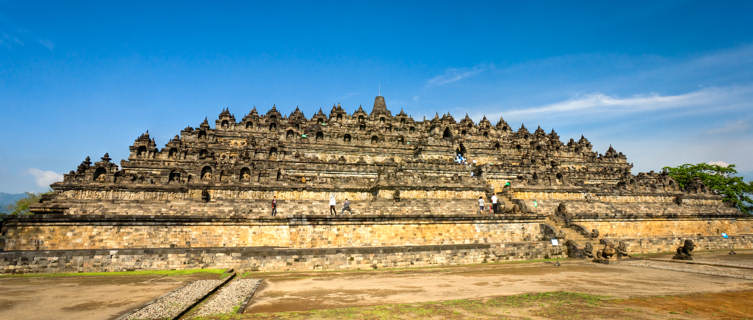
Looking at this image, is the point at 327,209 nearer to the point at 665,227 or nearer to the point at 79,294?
the point at 79,294

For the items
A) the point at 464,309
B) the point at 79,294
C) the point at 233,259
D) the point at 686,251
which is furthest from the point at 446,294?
the point at 686,251

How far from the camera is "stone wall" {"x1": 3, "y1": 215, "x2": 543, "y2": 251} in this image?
63.5ft

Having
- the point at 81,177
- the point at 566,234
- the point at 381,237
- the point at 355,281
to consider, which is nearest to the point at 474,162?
the point at 566,234

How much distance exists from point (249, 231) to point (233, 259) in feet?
12.0

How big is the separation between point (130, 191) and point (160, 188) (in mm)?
2225

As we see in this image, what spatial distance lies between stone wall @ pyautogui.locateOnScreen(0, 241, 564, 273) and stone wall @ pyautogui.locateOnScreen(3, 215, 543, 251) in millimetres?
2788

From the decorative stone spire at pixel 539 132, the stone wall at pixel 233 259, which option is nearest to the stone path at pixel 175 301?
the stone wall at pixel 233 259

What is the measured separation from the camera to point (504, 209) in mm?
27469

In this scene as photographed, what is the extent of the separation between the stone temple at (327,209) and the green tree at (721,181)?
13463mm

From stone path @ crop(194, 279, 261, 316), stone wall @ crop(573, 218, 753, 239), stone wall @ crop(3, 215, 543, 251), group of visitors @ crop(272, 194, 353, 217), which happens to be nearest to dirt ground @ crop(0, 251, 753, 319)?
stone path @ crop(194, 279, 261, 316)

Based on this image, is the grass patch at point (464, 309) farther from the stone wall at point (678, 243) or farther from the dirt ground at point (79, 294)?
the stone wall at point (678, 243)

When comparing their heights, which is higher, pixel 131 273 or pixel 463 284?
pixel 131 273

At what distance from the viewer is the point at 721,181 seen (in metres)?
50.4

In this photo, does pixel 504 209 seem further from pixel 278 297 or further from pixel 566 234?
pixel 278 297
